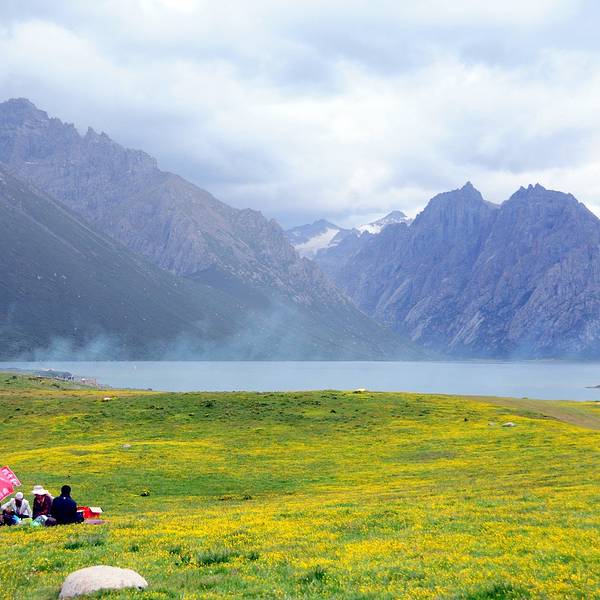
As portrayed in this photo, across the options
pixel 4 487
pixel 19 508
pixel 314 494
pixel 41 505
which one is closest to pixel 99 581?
pixel 41 505

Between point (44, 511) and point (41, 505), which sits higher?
point (41, 505)

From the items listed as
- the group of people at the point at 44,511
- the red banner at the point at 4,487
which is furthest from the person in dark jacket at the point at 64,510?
the red banner at the point at 4,487

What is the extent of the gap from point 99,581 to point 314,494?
80.3 ft

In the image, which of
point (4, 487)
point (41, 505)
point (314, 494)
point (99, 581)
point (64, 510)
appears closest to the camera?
point (99, 581)

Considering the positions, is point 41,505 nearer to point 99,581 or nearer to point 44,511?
point 44,511

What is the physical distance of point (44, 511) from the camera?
30406 millimetres

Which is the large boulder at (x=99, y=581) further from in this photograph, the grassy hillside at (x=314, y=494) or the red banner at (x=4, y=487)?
the red banner at (x=4, y=487)

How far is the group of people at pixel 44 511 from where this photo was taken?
1111 inches

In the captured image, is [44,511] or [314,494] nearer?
[44,511]

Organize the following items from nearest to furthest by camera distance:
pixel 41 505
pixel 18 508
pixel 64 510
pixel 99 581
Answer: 1. pixel 99 581
2. pixel 64 510
3. pixel 18 508
4. pixel 41 505

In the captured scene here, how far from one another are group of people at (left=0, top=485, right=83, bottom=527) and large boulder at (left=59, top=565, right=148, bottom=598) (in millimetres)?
11130

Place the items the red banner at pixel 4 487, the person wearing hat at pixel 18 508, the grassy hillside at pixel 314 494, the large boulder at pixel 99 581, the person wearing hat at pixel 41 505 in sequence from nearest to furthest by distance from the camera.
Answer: the large boulder at pixel 99 581
the grassy hillside at pixel 314 494
the person wearing hat at pixel 18 508
the person wearing hat at pixel 41 505
the red banner at pixel 4 487

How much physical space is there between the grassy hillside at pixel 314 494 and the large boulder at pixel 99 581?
546 mm

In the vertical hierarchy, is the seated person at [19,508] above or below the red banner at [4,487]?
below
